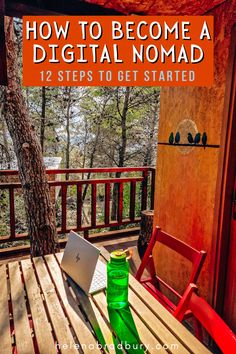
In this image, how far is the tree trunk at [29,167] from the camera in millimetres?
3023

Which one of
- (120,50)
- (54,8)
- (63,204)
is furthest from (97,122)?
(54,8)

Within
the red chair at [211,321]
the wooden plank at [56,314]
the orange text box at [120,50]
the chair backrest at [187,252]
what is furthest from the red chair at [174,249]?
the orange text box at [120,50]

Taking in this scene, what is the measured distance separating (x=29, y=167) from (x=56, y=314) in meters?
2.19

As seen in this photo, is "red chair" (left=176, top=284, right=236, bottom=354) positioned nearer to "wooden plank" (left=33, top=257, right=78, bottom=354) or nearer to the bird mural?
"wooden plank" (left=33, top=257, right=78, bottom=354)

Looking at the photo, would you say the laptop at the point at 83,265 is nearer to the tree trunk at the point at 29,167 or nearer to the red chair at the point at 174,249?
the red chair at the point at 174,249

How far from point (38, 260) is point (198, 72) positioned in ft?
6.42

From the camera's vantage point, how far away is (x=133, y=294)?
128 cm

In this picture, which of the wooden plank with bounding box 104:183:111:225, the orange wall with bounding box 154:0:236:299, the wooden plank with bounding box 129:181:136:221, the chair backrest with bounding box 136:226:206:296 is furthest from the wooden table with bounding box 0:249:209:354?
the wooden plank with bounding box 129:181:136:221

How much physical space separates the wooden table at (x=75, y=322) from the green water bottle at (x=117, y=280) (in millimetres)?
45

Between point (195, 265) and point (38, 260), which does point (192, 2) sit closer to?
point (195, 265)

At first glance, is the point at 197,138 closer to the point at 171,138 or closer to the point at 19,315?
the point at 171,138

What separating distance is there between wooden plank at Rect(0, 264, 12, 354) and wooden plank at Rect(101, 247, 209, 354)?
57 centimetres

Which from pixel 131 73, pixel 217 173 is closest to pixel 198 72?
pixel 131 73

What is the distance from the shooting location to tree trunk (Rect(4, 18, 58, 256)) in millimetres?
3023
